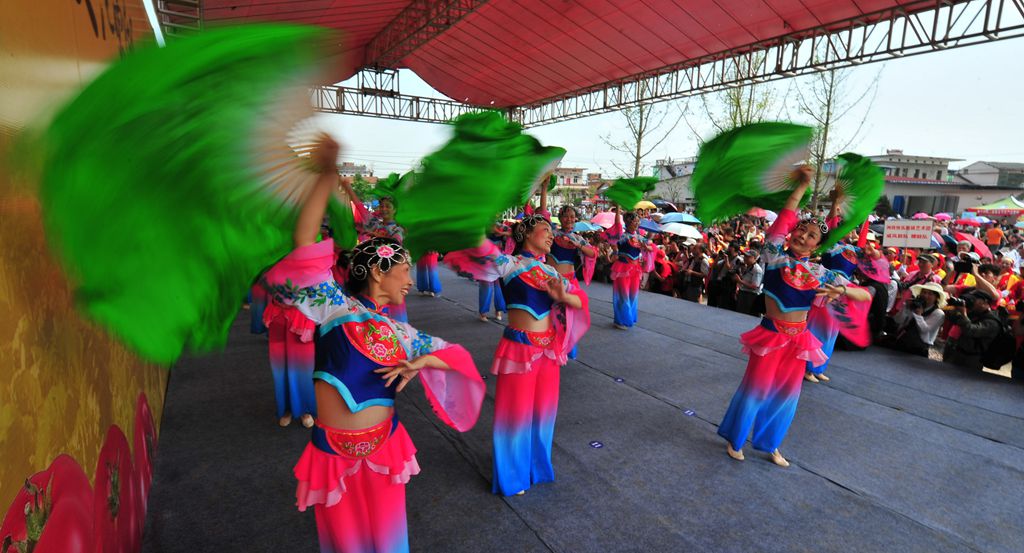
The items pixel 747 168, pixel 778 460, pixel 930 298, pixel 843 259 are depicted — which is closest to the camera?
pixel 747 168

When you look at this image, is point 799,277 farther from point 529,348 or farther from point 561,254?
point 561,254

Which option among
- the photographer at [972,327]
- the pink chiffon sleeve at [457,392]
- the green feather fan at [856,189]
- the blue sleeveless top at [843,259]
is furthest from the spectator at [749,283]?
the pink chiffon sleeve at [457,392]

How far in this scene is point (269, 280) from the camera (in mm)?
1604

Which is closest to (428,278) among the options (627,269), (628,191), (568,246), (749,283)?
(627,269)

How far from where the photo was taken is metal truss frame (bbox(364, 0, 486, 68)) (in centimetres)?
775

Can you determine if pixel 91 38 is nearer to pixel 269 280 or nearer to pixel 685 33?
pixel 269 280

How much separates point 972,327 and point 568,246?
394cm

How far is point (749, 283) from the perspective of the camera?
22.7 ft

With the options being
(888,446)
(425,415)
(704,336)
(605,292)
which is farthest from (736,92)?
(425,415)

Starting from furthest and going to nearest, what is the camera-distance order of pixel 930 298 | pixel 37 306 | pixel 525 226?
pixel 930 298 < pixel 525 226 < pixel 37 306

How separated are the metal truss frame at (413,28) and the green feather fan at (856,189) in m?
5.52

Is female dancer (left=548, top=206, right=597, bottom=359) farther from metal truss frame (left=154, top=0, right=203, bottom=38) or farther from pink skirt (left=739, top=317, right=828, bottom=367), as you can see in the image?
metal truss frame (left=154, top=0, right=203, bottom=38)

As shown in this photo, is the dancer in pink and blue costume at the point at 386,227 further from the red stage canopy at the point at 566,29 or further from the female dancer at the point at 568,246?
the red stage canopy at the point at 566,29

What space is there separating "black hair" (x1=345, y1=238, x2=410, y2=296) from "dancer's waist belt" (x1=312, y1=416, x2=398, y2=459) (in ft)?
1.50
